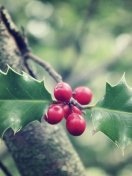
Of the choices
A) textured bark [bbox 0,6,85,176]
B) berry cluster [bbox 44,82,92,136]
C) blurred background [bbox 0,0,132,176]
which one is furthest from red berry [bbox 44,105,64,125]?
blurred background [bbox 0,0,132,176]

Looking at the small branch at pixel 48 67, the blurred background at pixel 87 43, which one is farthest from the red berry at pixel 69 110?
the blurred background at pixel 87 43

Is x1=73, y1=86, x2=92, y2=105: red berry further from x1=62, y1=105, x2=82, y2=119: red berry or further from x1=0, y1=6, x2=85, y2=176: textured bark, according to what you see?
x1=0, y1=6, x2=85, y2=176: textured bark

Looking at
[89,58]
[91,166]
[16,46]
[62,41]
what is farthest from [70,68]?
[16,46]

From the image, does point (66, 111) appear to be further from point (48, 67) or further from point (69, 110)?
point (48, 67)

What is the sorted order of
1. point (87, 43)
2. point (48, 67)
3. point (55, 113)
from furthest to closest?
point (87, 43)
point (48, 67)
point (55, 113)

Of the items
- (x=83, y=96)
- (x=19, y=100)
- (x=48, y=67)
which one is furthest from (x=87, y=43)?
(x=19, y=100)
